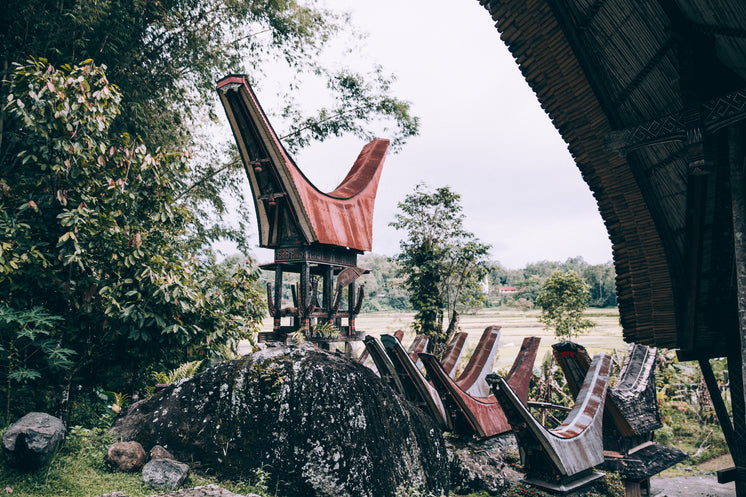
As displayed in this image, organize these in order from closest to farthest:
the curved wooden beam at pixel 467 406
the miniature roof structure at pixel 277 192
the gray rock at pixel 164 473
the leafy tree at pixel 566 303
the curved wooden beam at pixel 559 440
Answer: the gray rock at pixel 164 473
the curved wooden beam at pixel 559 440
the curved wooden beam at pixel 467 406
the miniature roof structure at pixel 277 192
the leafy tree at pixel 566 303

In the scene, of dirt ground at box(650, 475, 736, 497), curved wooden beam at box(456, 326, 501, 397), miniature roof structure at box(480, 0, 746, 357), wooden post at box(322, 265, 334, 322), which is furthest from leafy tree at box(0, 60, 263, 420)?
dirt ground at box(650, 475, 736, 497)

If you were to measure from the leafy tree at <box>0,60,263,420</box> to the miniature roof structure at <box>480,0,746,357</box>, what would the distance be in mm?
5035

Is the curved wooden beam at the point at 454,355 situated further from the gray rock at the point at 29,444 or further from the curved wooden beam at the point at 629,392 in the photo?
the gray rock at the point at 29,444

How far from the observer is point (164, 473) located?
4160mm

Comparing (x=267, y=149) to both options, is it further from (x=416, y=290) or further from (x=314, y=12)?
(x=416, y=290)

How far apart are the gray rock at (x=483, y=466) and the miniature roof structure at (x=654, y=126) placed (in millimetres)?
2870

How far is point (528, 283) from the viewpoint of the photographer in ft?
115

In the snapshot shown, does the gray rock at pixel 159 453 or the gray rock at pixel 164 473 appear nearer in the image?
the gray rock at pixel 164 473

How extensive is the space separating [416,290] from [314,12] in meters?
8.79

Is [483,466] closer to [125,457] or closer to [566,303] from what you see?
[125,457]

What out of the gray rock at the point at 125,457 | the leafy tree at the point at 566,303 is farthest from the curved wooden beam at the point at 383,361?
the leafy tree at the point at 566,303

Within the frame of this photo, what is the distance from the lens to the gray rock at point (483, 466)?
242 inches

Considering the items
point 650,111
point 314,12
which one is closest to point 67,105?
point 650,111

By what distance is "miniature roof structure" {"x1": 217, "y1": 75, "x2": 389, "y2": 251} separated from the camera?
774 centimetres
